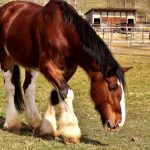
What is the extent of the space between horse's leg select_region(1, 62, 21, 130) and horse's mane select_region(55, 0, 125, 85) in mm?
1547

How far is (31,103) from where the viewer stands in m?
6.68

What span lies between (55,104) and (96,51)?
3.79 feet

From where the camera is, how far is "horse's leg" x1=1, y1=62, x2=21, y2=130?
6445mm

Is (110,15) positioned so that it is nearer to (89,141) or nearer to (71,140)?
(89,141)

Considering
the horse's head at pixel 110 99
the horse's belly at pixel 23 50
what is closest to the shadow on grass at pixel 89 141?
the horse's head at pixel 110 99

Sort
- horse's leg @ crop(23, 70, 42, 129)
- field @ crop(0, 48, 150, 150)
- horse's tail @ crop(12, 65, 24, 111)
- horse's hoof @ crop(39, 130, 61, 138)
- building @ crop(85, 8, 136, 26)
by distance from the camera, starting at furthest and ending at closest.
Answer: building @ crop(85, 8, 136, 26)
horse's tail @ crop(12, 65, 24, 111)
horse's leg @ crop(23, 70, 42, 129)
horse's hoof @ crop(39, 130, 61, 138)
field @ crop(0, 48, 150, 150)

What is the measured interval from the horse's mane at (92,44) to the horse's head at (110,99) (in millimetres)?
75

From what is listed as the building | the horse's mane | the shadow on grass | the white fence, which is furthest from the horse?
the building

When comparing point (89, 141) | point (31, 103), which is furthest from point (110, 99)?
point (31, 103)

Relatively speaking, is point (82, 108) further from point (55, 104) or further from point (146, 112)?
point (55, 104)

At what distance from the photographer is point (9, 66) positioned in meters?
6.80

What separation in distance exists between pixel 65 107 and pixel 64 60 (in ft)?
1.97

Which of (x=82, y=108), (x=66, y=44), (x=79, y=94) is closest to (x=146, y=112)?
(x=82, y=108)

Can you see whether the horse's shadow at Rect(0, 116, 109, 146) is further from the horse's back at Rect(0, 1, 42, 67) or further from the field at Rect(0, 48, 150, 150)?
the horse's back at Rect(0, 1, 42, 67)
